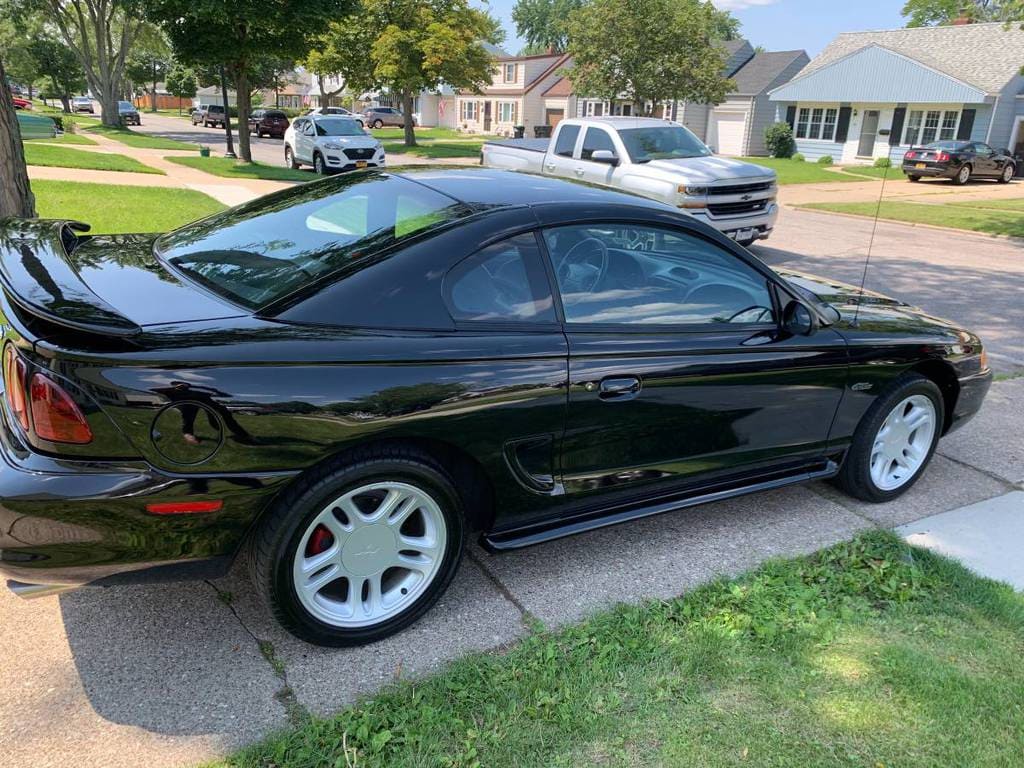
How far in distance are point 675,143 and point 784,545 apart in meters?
9.18

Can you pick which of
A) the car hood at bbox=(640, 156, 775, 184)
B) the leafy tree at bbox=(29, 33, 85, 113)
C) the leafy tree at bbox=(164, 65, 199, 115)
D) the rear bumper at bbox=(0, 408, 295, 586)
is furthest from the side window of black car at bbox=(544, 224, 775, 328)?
the leafy tree at bbox=(164, 65, 199, 115)

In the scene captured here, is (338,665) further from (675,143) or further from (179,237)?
(675,143)

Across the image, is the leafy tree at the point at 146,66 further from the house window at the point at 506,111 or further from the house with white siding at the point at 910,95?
the house with white siding at the point at 910,95

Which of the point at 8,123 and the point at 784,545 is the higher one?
the point at 8,123

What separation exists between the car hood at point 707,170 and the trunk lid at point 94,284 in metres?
8.25

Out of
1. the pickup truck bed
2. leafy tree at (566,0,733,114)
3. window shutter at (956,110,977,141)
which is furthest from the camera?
window shutter at (956,110,977,141)

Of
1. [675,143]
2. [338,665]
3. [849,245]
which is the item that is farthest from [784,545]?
[849,245]

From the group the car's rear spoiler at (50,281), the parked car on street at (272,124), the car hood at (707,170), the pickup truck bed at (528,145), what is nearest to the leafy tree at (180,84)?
the parked car on street at (272,124)

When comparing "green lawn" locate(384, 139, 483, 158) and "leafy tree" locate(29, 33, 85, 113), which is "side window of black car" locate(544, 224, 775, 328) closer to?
"green lawn" locate(384, 139, 483, 158)

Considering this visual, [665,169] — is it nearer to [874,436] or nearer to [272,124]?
[874,436]

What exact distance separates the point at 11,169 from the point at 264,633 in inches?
228

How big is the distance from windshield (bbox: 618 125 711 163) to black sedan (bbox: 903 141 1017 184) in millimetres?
17564

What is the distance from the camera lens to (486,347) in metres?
2.80

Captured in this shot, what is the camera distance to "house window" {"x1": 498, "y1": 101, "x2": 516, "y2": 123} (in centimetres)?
5900
